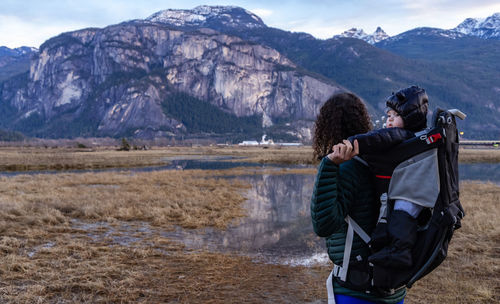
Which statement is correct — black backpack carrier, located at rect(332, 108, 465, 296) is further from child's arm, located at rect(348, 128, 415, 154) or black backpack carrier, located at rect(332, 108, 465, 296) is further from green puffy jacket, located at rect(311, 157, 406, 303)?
green puffy jacket, located at rect(311, 157, 406, 303)

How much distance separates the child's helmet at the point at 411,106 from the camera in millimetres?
2775

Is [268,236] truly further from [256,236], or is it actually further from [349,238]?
[349,238]

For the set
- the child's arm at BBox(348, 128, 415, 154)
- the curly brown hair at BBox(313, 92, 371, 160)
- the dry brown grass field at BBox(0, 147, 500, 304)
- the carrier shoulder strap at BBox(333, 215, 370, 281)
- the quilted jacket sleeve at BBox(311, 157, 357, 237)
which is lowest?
the dry brown grass field at BBox(0, 147, 500, 304)

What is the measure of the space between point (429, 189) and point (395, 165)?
0.87ft

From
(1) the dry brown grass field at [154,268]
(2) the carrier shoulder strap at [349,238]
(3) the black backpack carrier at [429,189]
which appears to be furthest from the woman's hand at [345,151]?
(1) the dry brown grass field at [154,268]

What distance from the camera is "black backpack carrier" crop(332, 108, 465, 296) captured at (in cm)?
241

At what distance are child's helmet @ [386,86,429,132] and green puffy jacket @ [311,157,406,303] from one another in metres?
0.48

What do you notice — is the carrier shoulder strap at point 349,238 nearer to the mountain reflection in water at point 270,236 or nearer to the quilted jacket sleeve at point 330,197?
the quilted jacket sleeve at point 330,197

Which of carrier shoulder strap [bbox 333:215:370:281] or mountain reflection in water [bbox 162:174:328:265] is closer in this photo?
carrier shoulder strap [bbox 333:215:370:281]

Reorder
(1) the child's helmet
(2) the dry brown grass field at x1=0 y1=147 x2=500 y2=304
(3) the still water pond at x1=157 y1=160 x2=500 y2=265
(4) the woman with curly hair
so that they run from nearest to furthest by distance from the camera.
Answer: (4) the woman with curly hair → (1) the child's helmet → (2) the dry brown grass field at x1=0 y1=147 x2=500 y2=304 → (3) the still water pond at x1=157 y1=160 x2=500 y2=265

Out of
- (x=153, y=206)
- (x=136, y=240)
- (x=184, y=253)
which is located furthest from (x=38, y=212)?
(x=184, y=253)

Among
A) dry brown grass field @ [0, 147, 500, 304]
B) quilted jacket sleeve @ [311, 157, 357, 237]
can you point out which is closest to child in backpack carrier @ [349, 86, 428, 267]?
quilted jacket sleeve @ [311, 157, 357, 237]

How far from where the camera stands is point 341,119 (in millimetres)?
3156

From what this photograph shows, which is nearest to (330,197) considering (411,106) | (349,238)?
(349,238)
